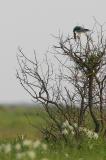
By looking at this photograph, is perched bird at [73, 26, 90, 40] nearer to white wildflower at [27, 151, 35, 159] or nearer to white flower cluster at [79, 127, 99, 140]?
white flower cluster at [79, 127, 99, 140]

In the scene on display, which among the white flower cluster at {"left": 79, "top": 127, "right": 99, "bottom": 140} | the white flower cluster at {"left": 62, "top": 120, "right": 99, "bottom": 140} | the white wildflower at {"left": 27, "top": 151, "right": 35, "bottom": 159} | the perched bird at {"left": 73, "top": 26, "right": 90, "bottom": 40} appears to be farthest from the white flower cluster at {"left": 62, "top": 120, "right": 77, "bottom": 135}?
the white wildflower at {"left": 27, "top": 151, "right": 35, "bottom": 159}

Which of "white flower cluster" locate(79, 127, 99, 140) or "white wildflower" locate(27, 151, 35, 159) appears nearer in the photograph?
"white wildflower" locate(27, 151, 35, 159)

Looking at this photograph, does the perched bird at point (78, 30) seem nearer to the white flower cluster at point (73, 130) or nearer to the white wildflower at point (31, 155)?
the white flower cluster at point (73, 130)

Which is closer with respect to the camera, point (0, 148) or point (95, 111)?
point (0, 148)

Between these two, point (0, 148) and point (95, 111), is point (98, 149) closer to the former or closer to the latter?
point (0, 148)

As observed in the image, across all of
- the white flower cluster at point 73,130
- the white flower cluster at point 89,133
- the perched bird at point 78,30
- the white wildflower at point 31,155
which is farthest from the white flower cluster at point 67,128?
the white wildflower at point 31,155

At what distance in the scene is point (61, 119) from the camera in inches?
634

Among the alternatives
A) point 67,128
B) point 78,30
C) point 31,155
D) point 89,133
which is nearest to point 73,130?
point 67,128

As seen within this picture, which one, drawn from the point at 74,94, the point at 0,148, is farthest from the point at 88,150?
the point at 74,94

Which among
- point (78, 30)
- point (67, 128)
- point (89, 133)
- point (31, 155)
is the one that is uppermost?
point (78, 30)

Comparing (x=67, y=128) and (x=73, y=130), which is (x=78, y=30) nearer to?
(x=67, y=128)

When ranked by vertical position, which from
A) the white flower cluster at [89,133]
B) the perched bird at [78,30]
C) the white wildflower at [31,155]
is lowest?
the white wildflower at [31,155]

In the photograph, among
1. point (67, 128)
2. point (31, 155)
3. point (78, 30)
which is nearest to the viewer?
point (31, 155)

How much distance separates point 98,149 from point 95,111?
3495 mm
